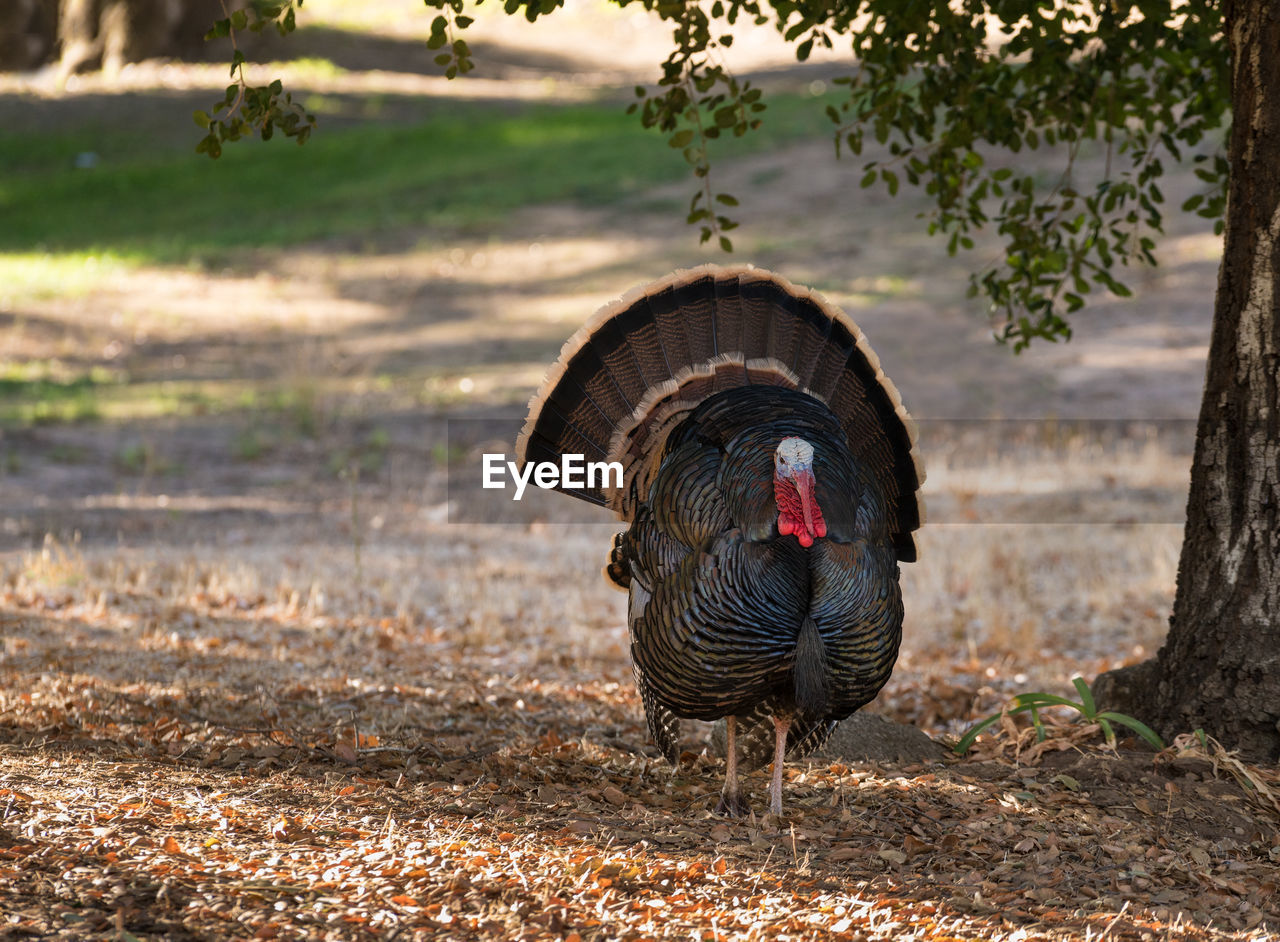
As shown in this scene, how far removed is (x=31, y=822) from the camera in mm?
3590

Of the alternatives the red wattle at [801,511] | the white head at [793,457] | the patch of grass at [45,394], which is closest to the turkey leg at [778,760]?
the red wattle at [801,511]

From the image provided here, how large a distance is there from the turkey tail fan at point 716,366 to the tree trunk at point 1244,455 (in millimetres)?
1079

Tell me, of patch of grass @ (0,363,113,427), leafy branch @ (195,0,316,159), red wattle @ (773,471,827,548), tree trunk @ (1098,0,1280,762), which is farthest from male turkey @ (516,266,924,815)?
patch of grass @ (0,363,113,427)

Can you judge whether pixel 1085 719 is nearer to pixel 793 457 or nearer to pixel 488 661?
pixel 793 457

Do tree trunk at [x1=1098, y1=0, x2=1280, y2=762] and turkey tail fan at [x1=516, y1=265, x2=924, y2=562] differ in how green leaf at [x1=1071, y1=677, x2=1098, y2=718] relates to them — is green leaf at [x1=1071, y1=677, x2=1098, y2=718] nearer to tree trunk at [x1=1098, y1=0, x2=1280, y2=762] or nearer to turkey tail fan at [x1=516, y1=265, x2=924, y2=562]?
tree trunk at [x1=1098, y1=0, x2=1280, y2=762]

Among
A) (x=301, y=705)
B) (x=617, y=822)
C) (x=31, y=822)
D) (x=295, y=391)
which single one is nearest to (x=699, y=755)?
(x=617, y=822)

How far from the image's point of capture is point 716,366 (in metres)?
5.07

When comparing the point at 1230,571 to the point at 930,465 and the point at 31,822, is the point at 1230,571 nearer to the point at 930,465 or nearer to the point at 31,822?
the point at 31,822

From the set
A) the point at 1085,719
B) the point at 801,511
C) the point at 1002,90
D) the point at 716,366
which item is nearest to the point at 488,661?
the point at 716,366

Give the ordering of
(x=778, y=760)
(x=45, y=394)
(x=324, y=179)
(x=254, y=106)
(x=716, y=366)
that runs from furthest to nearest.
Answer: (x=324, y=179), (x=45, y=394), (x=716, y=366), (x=778, y=760), (x=254, y=106)

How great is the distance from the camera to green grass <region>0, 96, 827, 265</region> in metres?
23.4

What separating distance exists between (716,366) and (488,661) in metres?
2.82

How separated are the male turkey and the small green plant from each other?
0.70 m

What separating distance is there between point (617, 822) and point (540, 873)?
2.06ft
